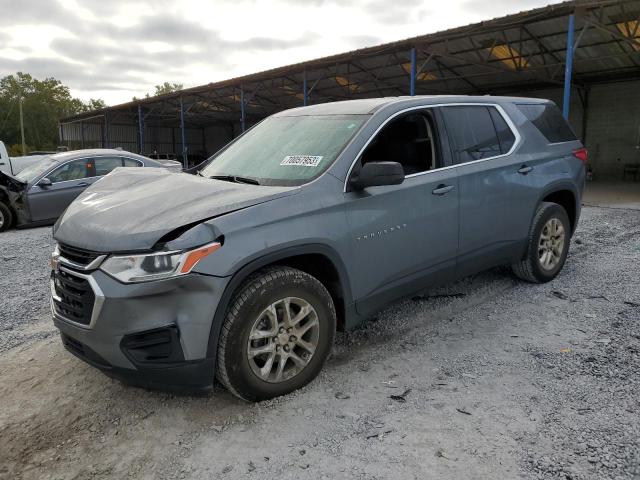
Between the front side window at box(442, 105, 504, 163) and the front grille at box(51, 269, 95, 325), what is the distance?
2.75 metres

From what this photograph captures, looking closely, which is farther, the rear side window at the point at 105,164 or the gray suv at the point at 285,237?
the rear side window at the point at 105,164

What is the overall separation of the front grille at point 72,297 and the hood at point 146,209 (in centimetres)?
19

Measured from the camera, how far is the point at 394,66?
2094 centimetres

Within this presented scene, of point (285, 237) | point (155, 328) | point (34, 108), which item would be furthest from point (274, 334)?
point (34, 108)

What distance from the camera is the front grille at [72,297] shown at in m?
2.51

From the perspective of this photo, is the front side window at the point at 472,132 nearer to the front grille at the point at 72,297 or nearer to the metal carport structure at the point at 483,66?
the front grille at the point at 72,297

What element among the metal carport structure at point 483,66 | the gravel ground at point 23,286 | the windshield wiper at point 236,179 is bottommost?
the gravel ground at point 23,286

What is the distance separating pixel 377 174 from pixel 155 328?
60.7 inches

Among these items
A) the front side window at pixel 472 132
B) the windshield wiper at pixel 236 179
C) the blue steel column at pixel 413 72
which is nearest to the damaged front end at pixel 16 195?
the windshield wiper at pixel 236 179

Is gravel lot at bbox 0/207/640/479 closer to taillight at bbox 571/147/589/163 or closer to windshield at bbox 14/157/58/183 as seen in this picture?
taillight at bbox 571/147/589/163

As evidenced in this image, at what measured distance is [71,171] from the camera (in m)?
9.14

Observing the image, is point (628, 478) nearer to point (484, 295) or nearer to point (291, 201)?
point (291, 201)

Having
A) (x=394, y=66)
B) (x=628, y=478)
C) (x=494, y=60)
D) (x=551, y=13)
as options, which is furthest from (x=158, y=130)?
(x=628, y=478)

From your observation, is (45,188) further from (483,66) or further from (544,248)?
(483,66)
